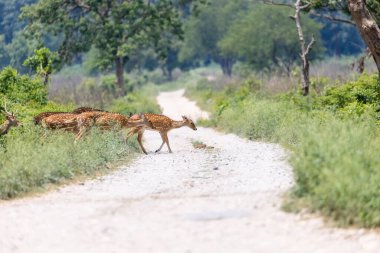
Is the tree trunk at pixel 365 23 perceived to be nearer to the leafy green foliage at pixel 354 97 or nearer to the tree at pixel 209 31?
the leafy green foliage at pixel 354 97

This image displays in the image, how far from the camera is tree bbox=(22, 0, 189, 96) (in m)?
40.2

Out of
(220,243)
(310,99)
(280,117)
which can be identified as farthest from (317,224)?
(310,99)

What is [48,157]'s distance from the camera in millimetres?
13688

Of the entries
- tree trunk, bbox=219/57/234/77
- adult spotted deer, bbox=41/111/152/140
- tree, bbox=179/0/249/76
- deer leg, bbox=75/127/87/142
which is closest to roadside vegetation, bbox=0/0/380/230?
adult spotted deer, bbox=41/111/152/140

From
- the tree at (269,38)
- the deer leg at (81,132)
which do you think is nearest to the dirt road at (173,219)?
the deer leg at (81,132)

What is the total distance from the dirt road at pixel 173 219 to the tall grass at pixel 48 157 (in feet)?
1.48

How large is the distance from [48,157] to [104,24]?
93.8 feet

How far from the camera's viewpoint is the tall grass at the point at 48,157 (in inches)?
494

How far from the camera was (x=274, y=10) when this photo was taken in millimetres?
72250

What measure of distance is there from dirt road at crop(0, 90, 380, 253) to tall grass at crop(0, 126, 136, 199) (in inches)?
17.7

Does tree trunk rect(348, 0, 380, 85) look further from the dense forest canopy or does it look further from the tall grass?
the dense forest canopy

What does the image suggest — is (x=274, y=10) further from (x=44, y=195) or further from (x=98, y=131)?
(x=44, y=195)

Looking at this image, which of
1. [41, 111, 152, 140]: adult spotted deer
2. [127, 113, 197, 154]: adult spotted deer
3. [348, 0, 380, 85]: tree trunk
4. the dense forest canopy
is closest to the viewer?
[348, 0, 380, 85]: tree trunk

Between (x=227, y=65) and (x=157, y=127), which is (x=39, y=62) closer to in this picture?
(x=157, y=127)
